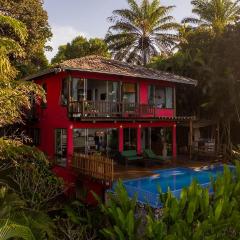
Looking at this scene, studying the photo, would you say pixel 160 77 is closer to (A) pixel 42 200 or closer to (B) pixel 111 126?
(B) pixel 111 126

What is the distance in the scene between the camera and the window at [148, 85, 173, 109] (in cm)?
2542

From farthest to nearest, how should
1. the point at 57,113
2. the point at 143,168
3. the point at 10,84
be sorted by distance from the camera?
1. the point at 57,113
2. the point at 143,168
3. the point at 10,84

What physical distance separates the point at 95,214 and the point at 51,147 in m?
8.80

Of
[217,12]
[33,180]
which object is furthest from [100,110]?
[217,12]

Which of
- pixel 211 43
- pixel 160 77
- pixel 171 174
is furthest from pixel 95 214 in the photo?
pixel 211 43

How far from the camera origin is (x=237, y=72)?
27359 millimetres

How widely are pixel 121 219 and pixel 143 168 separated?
8.89 meters

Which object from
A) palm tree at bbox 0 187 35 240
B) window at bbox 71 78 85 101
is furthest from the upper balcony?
palm tree at bbox 0 187 35 240

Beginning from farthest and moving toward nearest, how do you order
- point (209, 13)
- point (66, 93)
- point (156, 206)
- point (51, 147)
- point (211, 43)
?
point (209, 13), point (211, 43), point (51, 147), point (66, 93), point (156, 206)

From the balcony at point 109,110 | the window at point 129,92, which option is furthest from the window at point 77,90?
the window at point 129,92

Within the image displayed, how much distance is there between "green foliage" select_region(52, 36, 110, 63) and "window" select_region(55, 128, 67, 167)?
2402 centimetres

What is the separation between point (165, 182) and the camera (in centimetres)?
1770

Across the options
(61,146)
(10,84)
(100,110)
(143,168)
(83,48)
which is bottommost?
(143,168)

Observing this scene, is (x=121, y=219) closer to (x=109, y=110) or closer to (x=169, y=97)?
(x=109, y=110)
